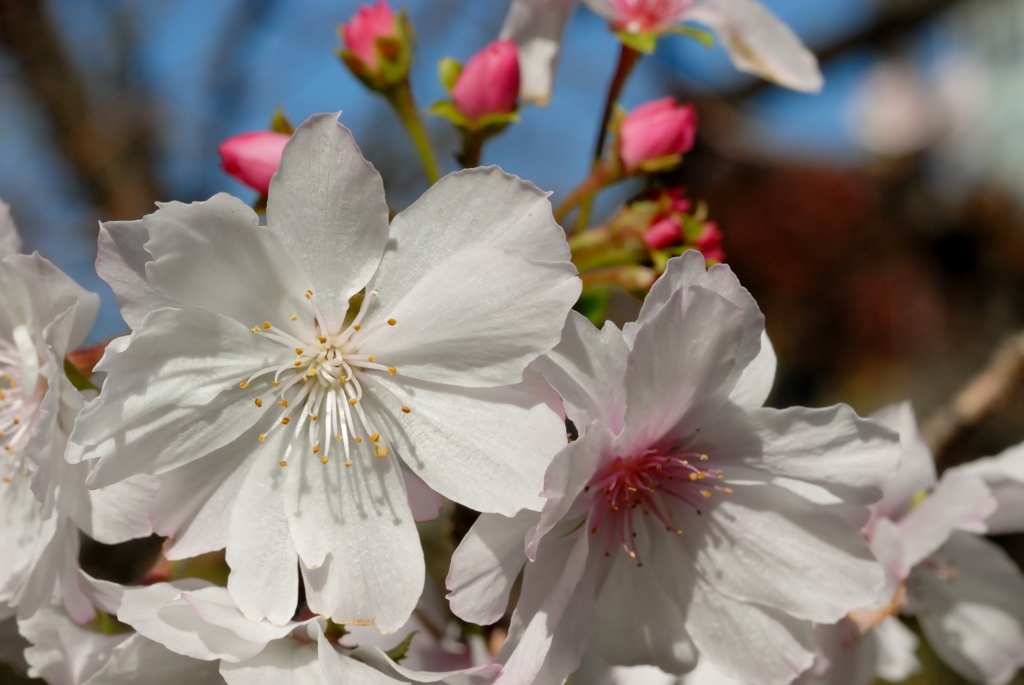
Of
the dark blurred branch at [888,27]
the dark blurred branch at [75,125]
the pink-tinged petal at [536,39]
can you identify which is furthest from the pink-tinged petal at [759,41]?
the dark blurred branch at [75,125]

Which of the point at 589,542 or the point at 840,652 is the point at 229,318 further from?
the point at 840,652

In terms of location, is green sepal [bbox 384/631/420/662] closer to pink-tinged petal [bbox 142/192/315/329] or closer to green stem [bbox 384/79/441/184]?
pink-tinged petal [bbox 142/192/315/329]

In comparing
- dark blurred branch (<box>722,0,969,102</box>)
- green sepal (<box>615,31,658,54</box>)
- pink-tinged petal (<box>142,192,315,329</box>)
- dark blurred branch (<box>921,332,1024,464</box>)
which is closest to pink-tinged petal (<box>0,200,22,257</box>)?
pink-tinged petal (<box>142,192,315,329</box>)

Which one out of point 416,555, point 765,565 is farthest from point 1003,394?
point 416,555

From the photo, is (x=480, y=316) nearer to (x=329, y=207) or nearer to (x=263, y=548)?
(x=329, y=207)

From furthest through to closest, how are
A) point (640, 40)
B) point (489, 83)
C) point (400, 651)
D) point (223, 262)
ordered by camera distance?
1. point (640, 40)
2. point (489, 83)
3. point (400, 651)
4. point (223, 262)

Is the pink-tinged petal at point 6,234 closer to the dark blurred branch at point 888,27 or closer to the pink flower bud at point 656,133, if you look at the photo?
the pink flower bud at point 656,133

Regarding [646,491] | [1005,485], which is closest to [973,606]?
[1005,485]
